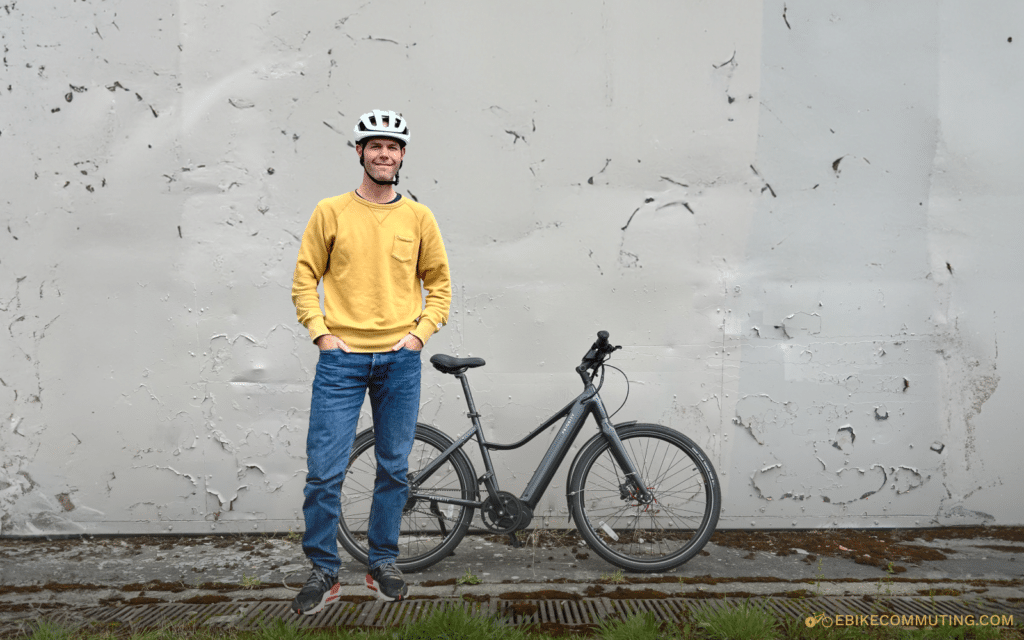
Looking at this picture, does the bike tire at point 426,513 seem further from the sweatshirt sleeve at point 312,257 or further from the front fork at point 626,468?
the sweatshirt sleeve at point 312,257

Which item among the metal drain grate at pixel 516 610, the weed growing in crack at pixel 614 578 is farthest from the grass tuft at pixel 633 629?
the weed growing in crack at pixel 614 578

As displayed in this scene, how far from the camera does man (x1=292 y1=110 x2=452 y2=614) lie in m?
2.81

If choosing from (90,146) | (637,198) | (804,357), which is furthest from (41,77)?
(804,357)

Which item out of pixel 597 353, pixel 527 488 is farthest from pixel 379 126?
pixel 527 488

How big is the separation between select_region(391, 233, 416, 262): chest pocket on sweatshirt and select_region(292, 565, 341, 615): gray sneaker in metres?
1.36

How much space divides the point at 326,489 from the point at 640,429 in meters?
1.55

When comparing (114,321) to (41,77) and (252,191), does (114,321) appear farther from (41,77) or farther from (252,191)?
(41,77)

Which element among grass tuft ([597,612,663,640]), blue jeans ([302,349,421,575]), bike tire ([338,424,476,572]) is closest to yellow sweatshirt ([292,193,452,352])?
blue jeans ([302,349,421,575])

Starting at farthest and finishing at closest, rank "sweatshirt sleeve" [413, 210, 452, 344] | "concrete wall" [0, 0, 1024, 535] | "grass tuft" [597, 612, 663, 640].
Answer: "concrete wall" [0, 0, 1024, 535], "sweatshirt sleeve" [413, 210, 452, 344], "grass tuft" [597, 612, 663, 640]

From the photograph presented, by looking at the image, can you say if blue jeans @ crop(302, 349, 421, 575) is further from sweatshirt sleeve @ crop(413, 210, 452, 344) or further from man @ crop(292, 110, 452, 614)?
sweatshirt sleeve @ crop(413, 210, 452, 344)

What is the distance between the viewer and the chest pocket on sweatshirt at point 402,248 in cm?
287

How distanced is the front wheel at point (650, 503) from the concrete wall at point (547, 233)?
327mm

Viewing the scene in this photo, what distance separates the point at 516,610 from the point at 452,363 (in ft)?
3.75

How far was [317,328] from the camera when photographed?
Answer: 277cm
